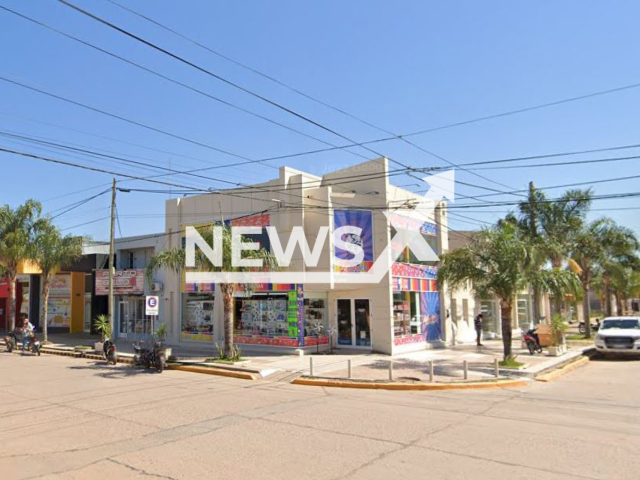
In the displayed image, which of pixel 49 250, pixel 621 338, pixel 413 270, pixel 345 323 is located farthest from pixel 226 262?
pixel 621 338

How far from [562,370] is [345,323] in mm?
9092

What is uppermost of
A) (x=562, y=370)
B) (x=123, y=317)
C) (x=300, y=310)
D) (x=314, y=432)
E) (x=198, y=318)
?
(x=300, y=310)

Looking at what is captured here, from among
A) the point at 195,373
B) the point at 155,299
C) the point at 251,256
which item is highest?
the point at 251,256

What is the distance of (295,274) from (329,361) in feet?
14.3

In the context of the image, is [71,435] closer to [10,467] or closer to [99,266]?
[10,467]

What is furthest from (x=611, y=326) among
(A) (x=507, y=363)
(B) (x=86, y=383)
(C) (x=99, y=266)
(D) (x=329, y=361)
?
(C) (x=99, y=266)

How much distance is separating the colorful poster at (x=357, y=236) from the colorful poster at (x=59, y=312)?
2256 cm

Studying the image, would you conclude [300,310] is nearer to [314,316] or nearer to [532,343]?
[314,316]

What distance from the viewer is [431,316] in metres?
25.1

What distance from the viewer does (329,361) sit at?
1900 centimetres

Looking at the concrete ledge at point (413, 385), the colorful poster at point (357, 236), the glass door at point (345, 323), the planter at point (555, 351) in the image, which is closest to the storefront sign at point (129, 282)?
the glass door at point (345, 323)

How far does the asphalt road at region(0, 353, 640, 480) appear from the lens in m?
6.59

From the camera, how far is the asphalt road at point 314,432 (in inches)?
259

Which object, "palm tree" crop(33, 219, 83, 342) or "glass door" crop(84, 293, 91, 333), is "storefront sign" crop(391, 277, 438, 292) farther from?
"glass door" crop(84, 293, 91, 333)
